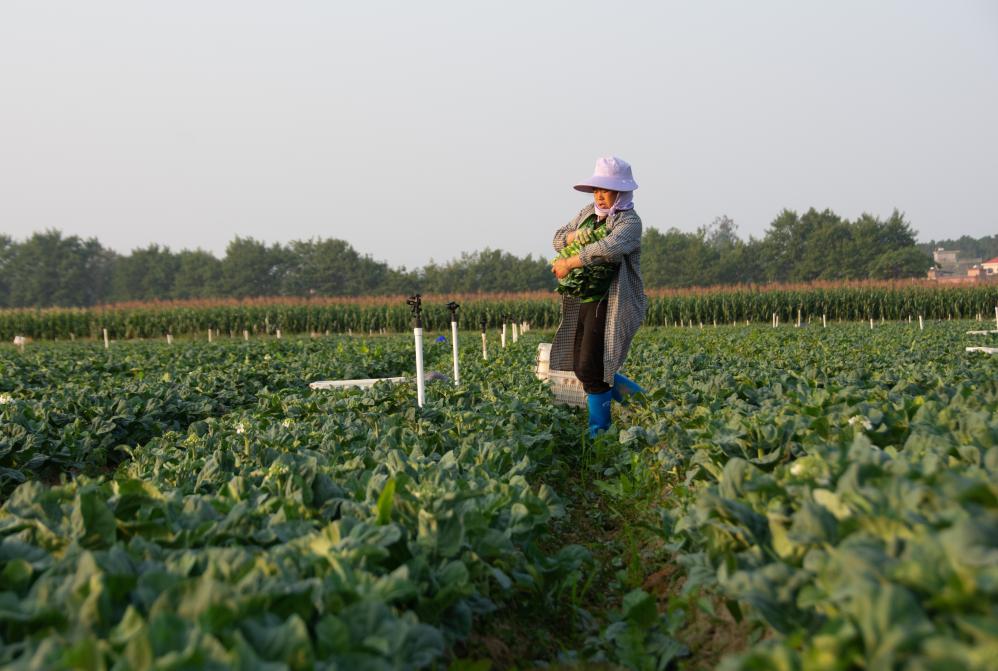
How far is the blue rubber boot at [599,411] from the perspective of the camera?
670cm

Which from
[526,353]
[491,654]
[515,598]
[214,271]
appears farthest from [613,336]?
[214,271]

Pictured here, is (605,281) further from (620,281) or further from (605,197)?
(605,197)

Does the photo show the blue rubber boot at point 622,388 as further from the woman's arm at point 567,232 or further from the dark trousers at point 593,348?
the woman's arm at point 567,232

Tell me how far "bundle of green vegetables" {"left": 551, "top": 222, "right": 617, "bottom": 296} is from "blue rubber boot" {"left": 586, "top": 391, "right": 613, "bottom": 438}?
0.84 metres

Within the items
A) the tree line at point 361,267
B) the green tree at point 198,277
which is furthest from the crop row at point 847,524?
the green tree at point 198,277

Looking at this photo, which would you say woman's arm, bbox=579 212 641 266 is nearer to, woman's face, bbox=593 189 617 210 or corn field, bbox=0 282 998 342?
woman's face, bbox=593 189 617 210

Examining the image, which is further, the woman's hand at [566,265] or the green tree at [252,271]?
the green tree at [252,271]

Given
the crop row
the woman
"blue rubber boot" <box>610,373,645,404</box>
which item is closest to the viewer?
the crop row

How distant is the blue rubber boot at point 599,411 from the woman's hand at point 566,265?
3.31 ft

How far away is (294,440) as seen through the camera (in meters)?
4.82

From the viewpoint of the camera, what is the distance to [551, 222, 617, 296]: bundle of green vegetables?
254 inches

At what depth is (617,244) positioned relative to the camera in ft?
20.3

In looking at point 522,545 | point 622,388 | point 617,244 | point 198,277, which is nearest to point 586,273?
point 617,244

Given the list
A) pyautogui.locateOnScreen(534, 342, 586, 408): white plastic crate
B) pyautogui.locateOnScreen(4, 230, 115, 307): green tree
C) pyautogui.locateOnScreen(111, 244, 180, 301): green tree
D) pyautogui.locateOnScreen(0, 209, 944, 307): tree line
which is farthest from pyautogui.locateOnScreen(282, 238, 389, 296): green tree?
pyautogui.locateOnScreen(534, 342, 586, 408): white plastic crate
